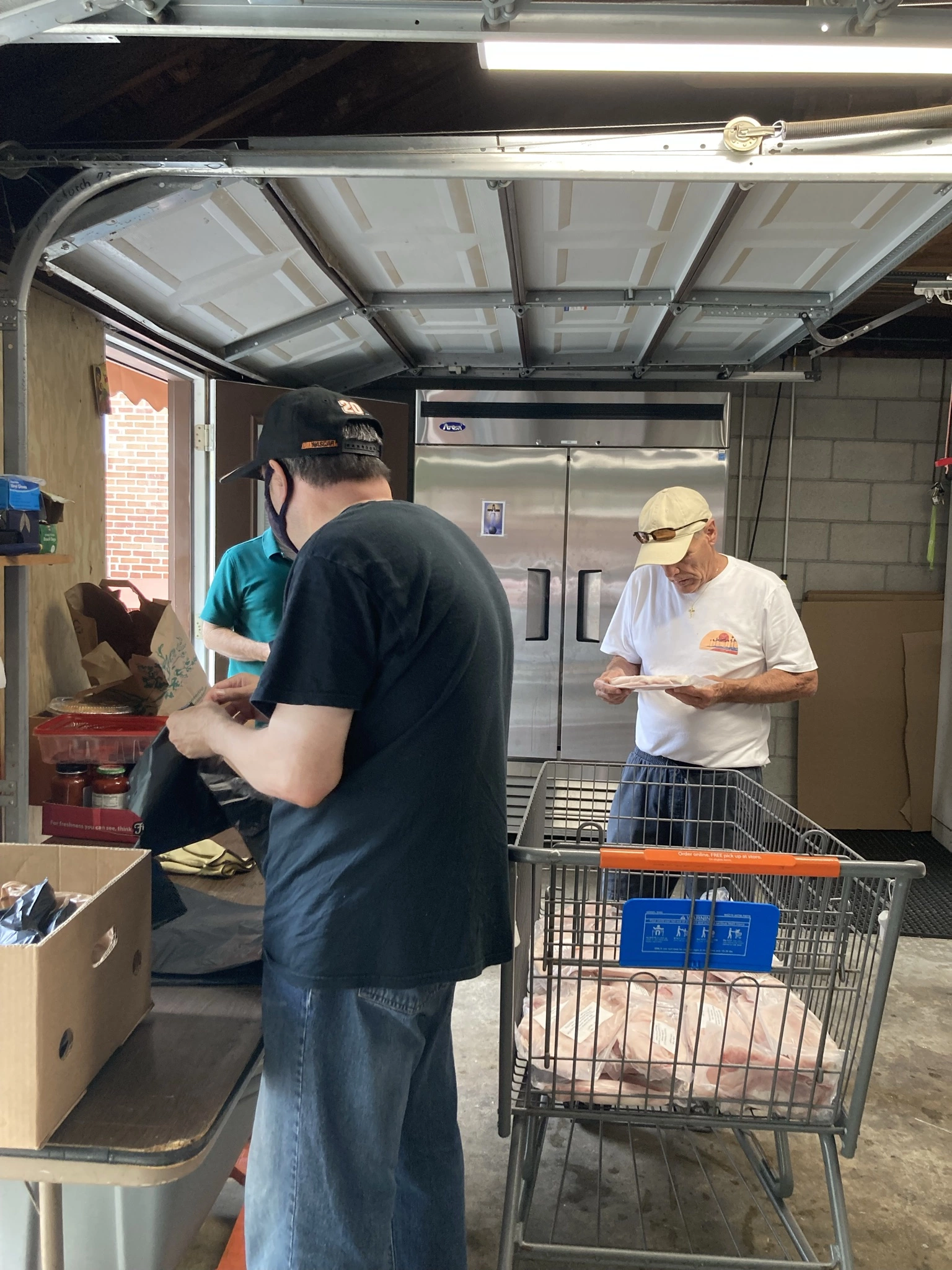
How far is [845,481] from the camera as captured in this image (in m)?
5.25

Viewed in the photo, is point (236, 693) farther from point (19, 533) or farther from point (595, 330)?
point (595, 330)

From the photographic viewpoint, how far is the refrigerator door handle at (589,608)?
4.65 meters

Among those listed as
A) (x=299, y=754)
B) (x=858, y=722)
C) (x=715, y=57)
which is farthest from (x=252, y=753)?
(x=858, y=722)

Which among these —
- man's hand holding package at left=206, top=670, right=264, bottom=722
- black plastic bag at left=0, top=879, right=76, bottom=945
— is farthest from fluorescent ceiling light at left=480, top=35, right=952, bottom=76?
black plastic bag at left=0, top=879, right=76, bottom=945

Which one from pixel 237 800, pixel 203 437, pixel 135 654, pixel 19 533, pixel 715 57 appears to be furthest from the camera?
pixel 203 437

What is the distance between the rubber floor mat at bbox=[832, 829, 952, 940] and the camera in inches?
156

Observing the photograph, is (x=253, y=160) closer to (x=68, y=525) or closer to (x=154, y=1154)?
(x=68, y=525)

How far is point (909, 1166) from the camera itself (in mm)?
2432

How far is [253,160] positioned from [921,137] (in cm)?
151

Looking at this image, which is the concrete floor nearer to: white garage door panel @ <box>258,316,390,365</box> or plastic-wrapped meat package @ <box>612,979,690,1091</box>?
plastic-wrapped meat package @ <box>612,979,690,1091</box>

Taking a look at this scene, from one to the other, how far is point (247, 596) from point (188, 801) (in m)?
1.53

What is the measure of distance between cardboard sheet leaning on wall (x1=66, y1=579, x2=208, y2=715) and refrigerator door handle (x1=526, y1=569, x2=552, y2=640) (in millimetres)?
2383

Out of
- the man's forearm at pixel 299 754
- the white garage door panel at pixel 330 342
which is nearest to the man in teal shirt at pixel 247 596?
the white garage door panel at pixel 330 342

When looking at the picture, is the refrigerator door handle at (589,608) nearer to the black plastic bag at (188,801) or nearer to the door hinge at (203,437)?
the door hinge at (203,437)
